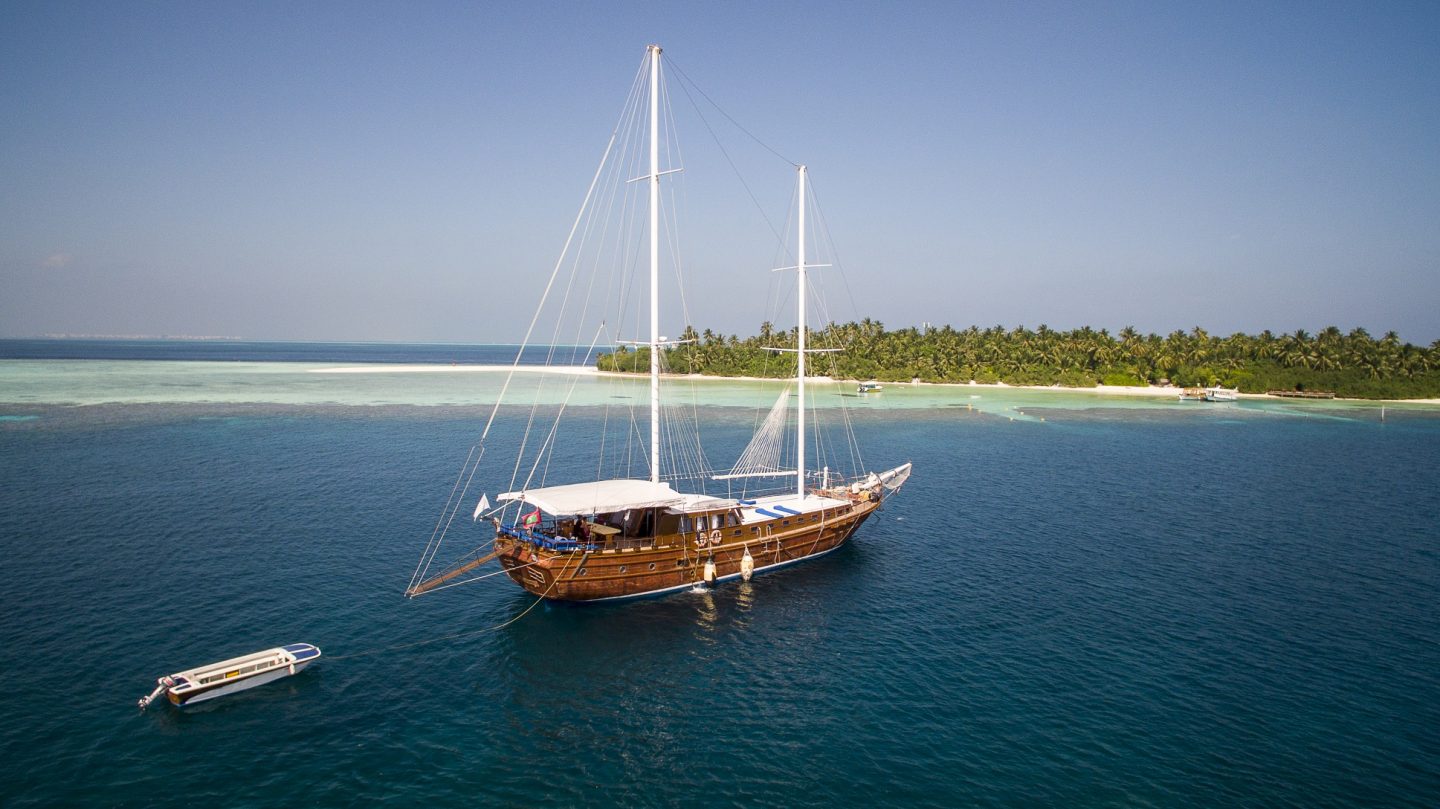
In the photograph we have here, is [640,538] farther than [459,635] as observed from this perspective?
Yes

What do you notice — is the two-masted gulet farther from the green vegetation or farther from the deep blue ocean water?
the green vegetation

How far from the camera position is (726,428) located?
9594 cm

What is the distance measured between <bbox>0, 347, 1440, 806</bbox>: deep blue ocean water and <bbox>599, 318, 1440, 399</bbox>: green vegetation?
9421 centimetres

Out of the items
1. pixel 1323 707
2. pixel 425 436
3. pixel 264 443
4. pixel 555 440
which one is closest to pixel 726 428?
pixel 555 440

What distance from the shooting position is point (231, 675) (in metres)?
25.3

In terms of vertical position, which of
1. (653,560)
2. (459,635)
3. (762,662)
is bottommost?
(762,662)

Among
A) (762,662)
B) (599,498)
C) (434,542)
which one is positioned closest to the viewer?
(762,662)

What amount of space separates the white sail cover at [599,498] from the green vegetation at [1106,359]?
336 feet

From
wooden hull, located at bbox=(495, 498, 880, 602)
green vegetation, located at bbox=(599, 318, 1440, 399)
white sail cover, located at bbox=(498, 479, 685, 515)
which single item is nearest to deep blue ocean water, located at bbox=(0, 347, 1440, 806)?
wooden hull, located at bbox=(495, 498, 880, 602)

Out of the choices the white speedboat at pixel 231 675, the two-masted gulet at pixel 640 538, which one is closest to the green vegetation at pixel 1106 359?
the two-masted gulet at pixel 640 538

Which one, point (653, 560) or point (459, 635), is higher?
point (653, 560)

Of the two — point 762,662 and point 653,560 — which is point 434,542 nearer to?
point 653,560

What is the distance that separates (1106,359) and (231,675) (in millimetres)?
179203

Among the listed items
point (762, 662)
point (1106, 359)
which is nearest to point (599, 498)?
point (762, 662)
